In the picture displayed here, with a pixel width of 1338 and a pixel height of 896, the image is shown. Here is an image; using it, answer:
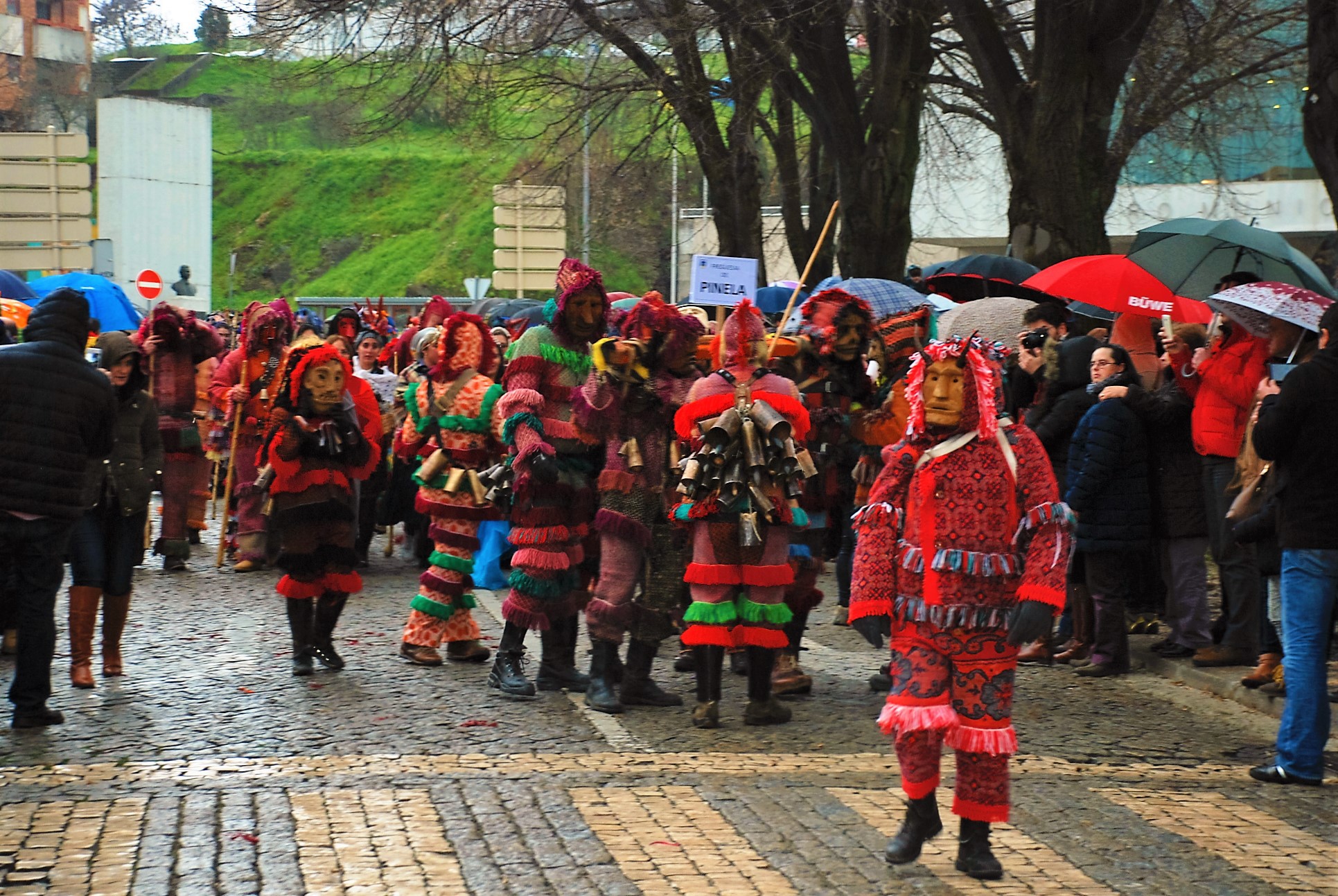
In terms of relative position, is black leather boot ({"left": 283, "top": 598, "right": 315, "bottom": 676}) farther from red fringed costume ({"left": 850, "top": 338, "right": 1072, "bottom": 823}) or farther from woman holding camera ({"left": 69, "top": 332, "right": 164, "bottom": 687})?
red fringed costume ({"left": 850, "top": 338, "right": 1072, "bottom": 823})

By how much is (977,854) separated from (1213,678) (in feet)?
13.7

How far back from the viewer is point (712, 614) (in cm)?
757

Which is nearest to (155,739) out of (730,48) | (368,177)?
(730,48)

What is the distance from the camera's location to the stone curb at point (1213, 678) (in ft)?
28.0

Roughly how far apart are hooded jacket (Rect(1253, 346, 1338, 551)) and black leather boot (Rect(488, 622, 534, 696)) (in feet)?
12.6

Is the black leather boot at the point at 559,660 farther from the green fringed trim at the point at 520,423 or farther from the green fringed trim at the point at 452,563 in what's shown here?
the green fringed trim at the point at 520,423

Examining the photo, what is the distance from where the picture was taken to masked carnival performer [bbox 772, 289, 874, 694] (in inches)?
340

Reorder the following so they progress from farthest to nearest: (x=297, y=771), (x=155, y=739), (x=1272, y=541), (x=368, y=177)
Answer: (x=368, y=177) < (x=1272, y=541) < (x=155, y=739) < (x=297, y=771)

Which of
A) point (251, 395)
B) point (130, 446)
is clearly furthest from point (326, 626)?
point (251, 395)

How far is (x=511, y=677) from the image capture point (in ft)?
27.7

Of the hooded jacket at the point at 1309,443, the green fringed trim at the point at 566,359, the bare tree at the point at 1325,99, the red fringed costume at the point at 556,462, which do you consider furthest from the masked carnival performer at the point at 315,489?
the bare tree at the point at 1325,99

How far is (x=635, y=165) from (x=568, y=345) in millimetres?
15257

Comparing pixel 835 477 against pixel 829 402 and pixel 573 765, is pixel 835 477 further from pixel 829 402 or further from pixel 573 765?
pixel 573 765

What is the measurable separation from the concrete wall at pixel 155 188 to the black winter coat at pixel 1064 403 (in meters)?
33.2
